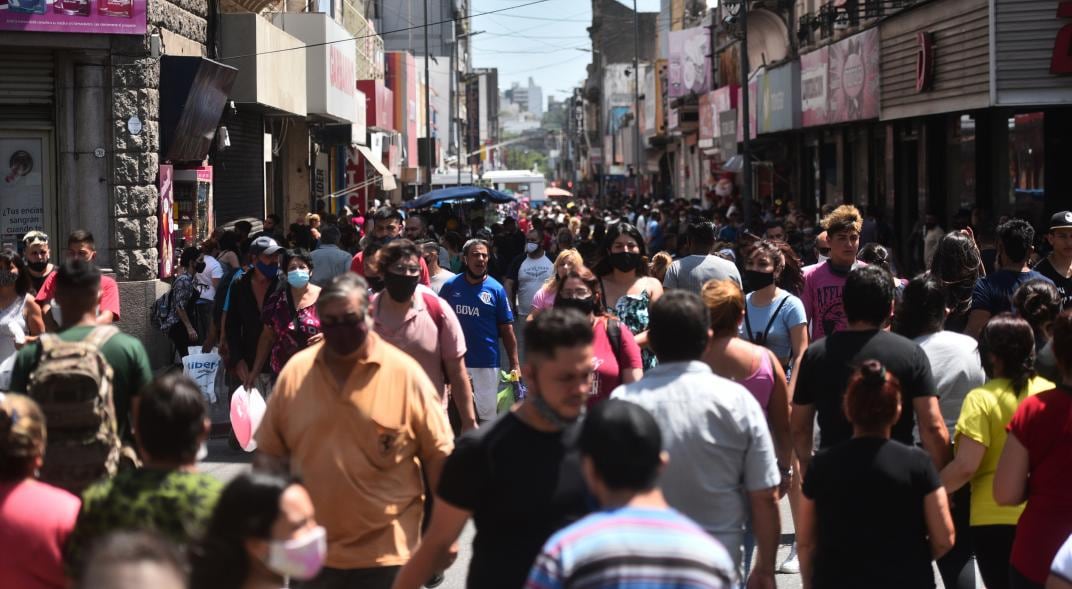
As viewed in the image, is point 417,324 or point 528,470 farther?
point 417,324

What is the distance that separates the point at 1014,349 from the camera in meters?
5.59

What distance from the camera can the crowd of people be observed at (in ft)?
11.3

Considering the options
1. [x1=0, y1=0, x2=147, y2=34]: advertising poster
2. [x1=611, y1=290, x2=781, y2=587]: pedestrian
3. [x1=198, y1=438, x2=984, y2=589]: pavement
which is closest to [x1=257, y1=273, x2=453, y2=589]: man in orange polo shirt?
[x1=198, y1=438, x2=984, y2=589]: pavement

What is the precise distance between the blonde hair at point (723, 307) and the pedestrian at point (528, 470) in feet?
6.26

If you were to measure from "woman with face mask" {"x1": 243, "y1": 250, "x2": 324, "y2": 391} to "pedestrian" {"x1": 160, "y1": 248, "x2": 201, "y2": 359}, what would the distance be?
4.92 meters

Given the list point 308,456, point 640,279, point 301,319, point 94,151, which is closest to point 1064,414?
point 308,456

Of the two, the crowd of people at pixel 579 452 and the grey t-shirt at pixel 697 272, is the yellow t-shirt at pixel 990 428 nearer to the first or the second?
the crowd of people at pixel 579 452

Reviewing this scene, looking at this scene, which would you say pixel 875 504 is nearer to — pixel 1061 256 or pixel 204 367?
pixel 1061 256

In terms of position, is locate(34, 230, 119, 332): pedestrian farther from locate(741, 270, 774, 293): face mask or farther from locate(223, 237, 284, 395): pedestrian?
locate(741, 270, 774, 293): face mask

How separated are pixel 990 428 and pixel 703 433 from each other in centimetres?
134

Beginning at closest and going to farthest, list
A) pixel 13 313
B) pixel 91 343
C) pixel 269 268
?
pixel 91 343 → pixel 13 313 → pixel 269 268

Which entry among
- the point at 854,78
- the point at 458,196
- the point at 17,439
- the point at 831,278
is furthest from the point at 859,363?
the point at 458,196

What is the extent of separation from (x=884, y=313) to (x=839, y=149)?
2584 centimetres

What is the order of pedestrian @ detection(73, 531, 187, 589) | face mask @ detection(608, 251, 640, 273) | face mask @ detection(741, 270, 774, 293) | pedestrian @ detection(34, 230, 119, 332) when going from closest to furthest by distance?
pedestrian @ detection(73, 531, 187, 589) → face mask @ detection(741, 270, 774, 293) → pedestrian @ detection(34, 230, 119, 332) → face mask @ detection(608, 251, 640, 273)
